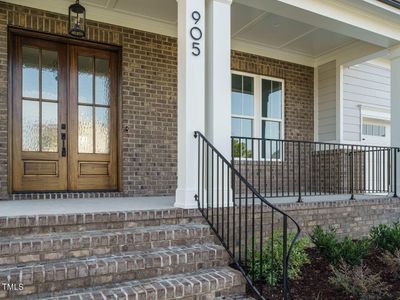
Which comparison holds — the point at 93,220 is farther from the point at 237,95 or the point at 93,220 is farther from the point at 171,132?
the point at 237,95

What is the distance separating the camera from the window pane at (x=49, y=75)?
15.6 ft

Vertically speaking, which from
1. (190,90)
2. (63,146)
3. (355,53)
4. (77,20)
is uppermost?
(355,53)

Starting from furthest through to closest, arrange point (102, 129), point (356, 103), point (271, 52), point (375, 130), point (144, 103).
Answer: point (375, 130) → point (356, 103) → point (271, 52) → point (144, 103) → point (102, 129)

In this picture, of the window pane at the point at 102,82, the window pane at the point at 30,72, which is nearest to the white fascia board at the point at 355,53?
the window pane at the point at 102,82

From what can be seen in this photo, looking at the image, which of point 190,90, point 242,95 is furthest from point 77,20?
point 242,95

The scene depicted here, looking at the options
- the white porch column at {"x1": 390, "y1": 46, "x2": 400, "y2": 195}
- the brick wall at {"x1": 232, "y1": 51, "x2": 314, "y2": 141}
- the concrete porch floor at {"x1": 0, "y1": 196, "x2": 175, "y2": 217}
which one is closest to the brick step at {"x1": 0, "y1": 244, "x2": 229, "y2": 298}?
the concrete porch floor at {"x1": 0, "y1": 196, "x2": 175, "y2": 217}

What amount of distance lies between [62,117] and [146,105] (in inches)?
48.5

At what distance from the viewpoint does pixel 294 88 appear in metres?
6.91

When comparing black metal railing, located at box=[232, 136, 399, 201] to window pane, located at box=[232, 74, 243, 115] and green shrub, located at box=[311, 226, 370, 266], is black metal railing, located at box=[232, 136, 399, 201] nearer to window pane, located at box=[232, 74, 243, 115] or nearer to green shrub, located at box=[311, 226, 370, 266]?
window pane, located at box=[232, 74, 243, 115]

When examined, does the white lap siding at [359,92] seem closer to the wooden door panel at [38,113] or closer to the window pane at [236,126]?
the window pane at [236,126]

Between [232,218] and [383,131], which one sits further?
[383,131]

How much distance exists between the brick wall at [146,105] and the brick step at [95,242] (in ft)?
6.88

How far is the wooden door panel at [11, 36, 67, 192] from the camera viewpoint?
4578 mm

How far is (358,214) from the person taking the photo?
5051 millimetres
